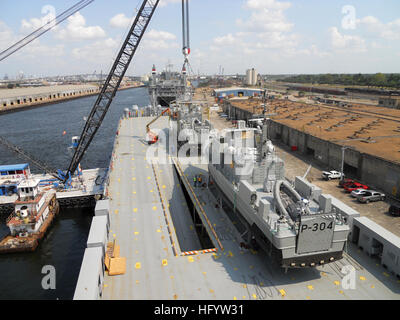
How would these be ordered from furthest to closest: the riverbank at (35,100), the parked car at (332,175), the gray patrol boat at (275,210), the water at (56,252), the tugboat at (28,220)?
1. the riverbank at (35,100)
2. the parked car at (332,175)
3. the tugboat at (28,220)
4. the water at (56,252)
5. the gray patrol boat at (275,210)

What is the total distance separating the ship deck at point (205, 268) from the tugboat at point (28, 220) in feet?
33.1

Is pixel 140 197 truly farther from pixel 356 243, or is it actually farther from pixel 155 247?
pixel 356 243

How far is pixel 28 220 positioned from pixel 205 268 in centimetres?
2144

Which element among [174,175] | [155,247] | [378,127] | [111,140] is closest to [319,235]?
[155,247]

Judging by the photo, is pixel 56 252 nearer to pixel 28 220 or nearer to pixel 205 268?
pixel 28 220

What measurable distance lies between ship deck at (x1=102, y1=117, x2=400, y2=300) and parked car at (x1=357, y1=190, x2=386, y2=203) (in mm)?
16735

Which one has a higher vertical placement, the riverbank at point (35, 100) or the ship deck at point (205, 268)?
the riverbank at point (35, 100)

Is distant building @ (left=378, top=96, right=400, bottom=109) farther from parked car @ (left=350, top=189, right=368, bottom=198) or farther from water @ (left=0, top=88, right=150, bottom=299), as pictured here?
water @ (left=0, top=88, right=150, bottom=299)

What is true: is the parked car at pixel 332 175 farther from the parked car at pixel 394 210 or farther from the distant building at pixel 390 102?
the distant building at pixel 390 102

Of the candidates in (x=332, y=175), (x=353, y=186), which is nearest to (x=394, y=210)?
(x=353, y=186)

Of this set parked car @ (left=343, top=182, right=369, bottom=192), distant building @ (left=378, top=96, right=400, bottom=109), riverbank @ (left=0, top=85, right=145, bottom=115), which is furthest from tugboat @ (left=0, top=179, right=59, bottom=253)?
riverbank @ (left=0, top=85, right=145, bottom=115)

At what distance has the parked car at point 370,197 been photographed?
3094cm

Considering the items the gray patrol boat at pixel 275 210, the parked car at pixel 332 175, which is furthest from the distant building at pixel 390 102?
the gray patrol boat at pixel 275 210
